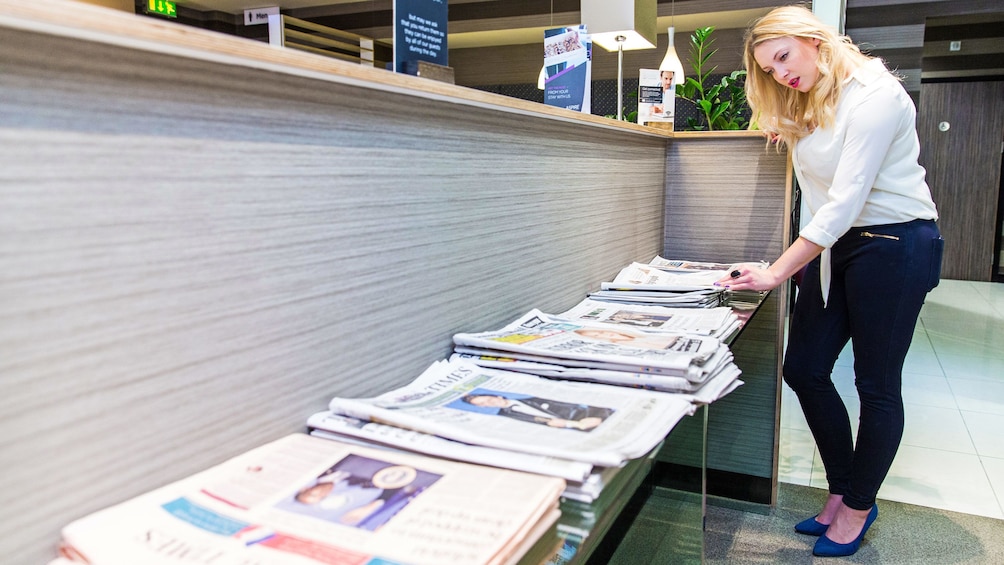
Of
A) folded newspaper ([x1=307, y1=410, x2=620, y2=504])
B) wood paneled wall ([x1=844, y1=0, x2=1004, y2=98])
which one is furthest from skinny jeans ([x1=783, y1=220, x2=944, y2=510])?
wood paneled wall ([x1=844, y1=0, x2=1004, y2=98])

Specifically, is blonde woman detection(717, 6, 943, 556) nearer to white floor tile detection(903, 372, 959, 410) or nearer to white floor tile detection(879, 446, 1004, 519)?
white floor tile detection(879, 446, 1004, 519)

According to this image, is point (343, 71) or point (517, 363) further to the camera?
point (517, 363)

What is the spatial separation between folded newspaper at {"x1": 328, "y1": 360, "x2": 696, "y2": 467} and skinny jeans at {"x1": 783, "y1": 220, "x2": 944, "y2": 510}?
109cm

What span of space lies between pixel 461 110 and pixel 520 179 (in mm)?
270

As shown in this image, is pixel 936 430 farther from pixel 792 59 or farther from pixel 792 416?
pixel 792 59

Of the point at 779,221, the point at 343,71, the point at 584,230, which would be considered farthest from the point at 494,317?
the point at 779,221

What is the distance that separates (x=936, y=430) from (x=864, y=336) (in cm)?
164

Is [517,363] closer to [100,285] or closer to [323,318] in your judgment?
[323,318]

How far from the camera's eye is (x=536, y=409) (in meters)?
0.91

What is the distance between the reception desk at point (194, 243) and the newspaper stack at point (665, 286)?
623mm

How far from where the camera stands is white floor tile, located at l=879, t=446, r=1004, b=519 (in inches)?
95.0

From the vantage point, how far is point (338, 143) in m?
0.88

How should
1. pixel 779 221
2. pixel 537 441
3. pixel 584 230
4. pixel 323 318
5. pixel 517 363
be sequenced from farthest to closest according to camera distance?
1. pixel 779 221
2. pixel 584 230
3. pixel 517 363
4. pixel 323 318
5. pixel 537 441

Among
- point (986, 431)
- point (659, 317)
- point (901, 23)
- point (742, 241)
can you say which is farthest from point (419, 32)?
point (901, 23)
